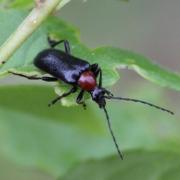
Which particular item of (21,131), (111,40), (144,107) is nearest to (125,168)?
(21,131)

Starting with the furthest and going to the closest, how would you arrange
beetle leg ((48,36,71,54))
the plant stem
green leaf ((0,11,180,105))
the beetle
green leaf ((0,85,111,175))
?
the beetle, green leaf ((0,85,111,175)), beetle leg ((48,36,71,54)), green leaf ((0,11,180,105)), the plant stem

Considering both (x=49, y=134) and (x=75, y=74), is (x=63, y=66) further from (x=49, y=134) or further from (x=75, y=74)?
(x=49, y=134)

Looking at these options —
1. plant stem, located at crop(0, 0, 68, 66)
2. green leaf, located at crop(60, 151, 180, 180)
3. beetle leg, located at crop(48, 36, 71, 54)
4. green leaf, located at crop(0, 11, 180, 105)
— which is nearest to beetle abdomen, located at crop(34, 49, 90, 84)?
beetle leg, located at crop(48, 36, 71, 54)

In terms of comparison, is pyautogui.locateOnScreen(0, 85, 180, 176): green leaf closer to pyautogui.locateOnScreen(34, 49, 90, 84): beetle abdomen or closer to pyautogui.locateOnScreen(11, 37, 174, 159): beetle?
pyautogui.locateOnScreen(11, 37, 174, 159): beetle

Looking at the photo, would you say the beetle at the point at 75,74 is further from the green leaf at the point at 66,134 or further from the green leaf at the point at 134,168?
the green leaf at the point at 134,168

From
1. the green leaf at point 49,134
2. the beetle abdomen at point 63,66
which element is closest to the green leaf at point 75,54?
the green leaf at point 49,134

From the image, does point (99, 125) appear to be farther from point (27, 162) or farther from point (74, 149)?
point (27, 162)

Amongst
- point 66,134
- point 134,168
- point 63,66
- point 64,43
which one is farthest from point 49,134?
point 134,168
